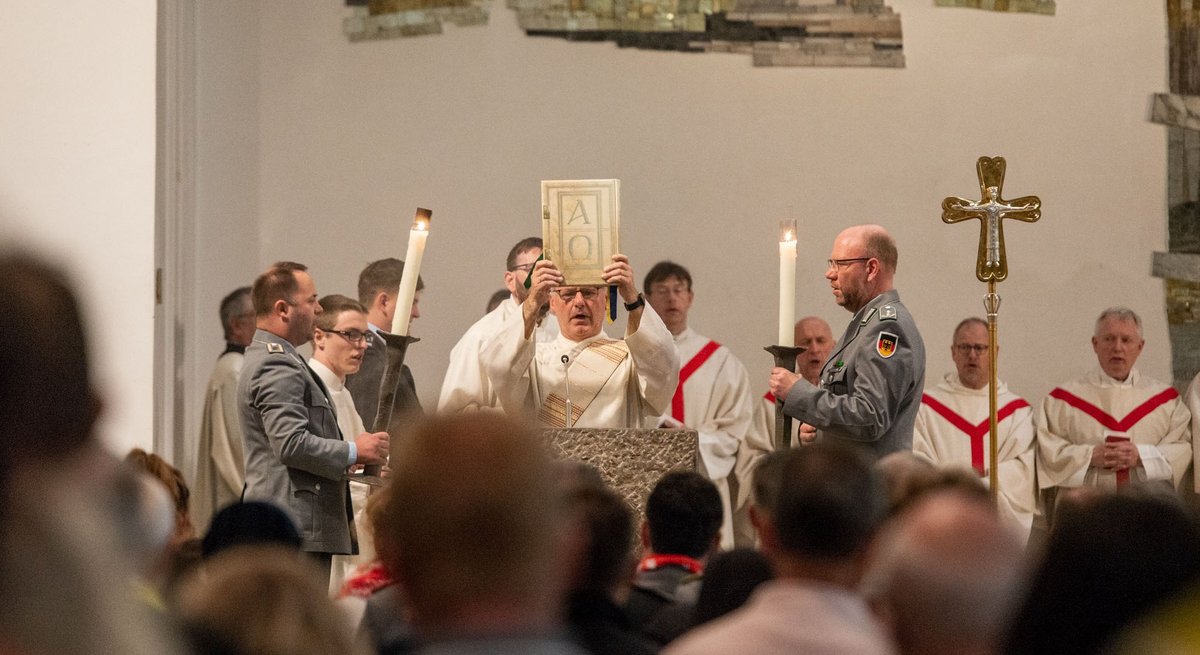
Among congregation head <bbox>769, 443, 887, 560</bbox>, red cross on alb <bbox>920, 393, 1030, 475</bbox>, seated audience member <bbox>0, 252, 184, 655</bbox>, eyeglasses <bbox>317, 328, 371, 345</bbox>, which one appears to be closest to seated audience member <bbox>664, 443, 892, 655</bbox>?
congregation head <bbox>769, 443, 887, 560</bbox>

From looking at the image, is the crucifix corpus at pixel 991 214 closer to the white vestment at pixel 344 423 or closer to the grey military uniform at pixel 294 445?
the white vestment at pixel 344 423

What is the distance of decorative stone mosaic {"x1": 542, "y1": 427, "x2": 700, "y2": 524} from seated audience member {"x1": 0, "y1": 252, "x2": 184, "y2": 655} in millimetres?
4220

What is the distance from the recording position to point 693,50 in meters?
10.4

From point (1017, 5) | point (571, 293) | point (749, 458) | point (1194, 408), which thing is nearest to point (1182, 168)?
point (1017, 5)

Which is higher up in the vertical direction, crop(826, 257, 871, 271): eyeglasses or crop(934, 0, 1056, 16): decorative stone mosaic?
crop(934, 0, 1056, 16): decorative stone mosaic

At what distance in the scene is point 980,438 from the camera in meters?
9.40

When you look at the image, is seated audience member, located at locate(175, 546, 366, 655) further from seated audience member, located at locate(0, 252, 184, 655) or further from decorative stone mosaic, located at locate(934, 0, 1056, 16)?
decorative stone mosaic, located at locate(934, 0, 1056, 16)

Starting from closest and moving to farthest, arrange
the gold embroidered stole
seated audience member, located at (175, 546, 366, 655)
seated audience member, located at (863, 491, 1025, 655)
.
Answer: seated audience member, located at (175, 546, 366, 655) < seated audience member, located at (863, 491, 1025, 655) < the gold embroidered stole

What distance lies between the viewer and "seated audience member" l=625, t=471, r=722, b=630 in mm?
3604

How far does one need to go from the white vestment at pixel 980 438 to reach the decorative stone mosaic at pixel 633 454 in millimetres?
4061

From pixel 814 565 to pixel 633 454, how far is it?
3.07m

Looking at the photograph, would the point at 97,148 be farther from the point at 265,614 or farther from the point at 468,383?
the point at 265,614

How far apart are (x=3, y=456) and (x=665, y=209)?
30.2ft

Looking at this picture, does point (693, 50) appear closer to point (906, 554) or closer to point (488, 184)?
point (488, 184)
